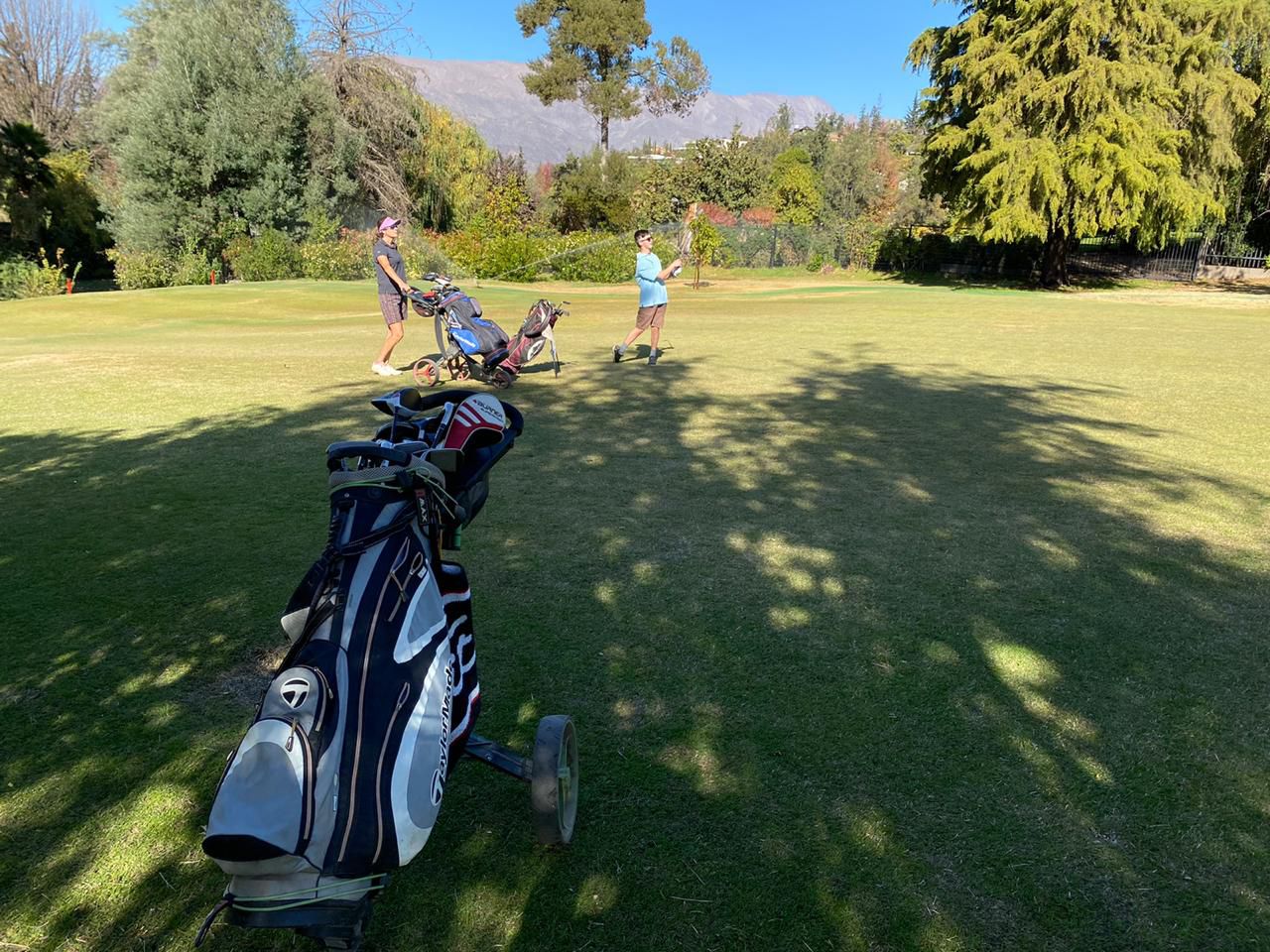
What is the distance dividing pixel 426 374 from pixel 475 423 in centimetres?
912

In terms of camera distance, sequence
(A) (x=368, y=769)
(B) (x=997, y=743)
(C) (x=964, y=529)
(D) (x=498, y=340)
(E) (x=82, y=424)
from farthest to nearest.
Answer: (D) (x=498, y=340), (E) (x=82, y=424), (C) (x=964, y=529), (B) (x=997, y=743), (A) (x=368, y=769)

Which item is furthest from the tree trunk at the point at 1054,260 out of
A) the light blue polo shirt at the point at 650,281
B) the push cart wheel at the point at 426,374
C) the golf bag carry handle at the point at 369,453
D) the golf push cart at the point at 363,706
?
the golf bag carry handle at the point at 369,453

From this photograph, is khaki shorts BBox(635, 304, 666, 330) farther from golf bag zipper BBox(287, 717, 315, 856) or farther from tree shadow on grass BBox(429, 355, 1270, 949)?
golf bag zipper BBox(287, 717, 315, 856)

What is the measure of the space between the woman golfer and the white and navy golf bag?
30.7 feet

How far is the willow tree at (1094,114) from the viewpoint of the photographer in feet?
93.3

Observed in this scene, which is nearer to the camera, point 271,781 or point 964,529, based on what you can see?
point 271,781

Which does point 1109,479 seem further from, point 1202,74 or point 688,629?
point 1202,74

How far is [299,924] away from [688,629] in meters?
2.65

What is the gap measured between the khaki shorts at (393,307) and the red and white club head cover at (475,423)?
9.50m

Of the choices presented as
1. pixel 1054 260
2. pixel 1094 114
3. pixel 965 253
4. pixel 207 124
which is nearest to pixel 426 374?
pixel 207 124

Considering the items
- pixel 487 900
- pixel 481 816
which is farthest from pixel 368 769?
pixel 481 816

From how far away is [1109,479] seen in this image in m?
6.60

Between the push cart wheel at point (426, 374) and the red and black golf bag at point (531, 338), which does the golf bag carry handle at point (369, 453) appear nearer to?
the red and black golf bag at point (531, 338)

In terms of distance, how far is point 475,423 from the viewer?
2.48 m
